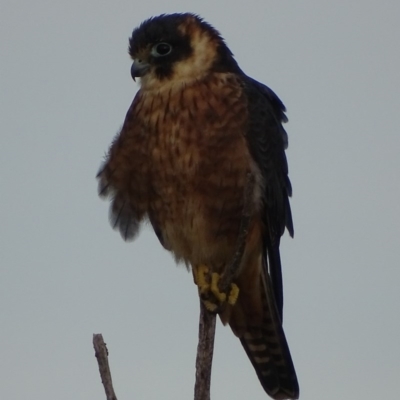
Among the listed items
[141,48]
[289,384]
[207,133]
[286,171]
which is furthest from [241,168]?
[289,384]

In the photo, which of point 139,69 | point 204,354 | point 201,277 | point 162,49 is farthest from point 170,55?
point 204,354

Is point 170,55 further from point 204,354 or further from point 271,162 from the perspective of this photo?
point 204,354

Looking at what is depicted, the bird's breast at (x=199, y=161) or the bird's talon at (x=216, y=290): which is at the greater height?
the bird's breast at (x=199, y=161)

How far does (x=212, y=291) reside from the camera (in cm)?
421

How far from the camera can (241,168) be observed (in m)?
4.27

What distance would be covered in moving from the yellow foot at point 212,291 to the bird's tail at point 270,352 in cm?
36

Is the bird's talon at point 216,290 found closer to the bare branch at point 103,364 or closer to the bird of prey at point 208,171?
the bird of prey at point 208,171

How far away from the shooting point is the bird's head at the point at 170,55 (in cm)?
451

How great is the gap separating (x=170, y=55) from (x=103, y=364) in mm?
2122

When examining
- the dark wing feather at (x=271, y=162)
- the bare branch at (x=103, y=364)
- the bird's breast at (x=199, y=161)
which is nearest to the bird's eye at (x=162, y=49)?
the bird's breast at (x=199, y=161)

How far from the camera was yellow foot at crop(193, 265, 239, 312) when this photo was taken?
403 cm

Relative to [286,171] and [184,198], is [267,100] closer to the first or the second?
[286,171]

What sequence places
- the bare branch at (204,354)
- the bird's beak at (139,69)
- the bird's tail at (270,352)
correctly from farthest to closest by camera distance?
1. the bird's tail at (270,352)
2. the bird's beak at (139,69)
3. the bare branch at (204,354)

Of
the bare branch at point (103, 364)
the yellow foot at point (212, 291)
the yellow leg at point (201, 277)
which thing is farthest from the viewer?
the yellow leg at point (201, 277)
